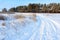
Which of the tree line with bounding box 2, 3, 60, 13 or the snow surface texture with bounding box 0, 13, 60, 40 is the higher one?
the tree line with bounding box 2, 3, 60, 13

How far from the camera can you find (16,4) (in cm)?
167

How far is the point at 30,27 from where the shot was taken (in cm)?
164

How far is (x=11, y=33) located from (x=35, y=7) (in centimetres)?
45

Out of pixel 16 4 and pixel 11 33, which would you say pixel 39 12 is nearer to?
pixel 16 4

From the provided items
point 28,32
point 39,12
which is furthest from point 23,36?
point 39,12

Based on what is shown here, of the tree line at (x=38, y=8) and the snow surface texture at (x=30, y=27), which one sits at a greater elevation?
the tree line at (x=38, y=8)

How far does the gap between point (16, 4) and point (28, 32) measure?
39 centimetres

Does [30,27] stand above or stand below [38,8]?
below

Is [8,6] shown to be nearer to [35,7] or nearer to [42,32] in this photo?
[35,7]

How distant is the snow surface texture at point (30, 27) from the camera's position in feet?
5.24

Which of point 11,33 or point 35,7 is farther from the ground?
point 35,7

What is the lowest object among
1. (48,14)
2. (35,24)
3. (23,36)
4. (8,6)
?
(23,36)

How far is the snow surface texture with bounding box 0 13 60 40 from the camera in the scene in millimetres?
1596

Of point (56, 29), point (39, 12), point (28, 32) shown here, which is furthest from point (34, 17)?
point (56, 29)
